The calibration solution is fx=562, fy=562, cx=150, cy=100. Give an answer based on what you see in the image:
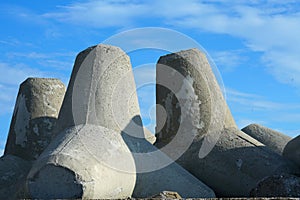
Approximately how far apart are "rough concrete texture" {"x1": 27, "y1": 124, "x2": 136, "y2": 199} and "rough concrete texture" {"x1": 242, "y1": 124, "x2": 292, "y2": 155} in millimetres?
2057

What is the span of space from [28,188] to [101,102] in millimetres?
1134

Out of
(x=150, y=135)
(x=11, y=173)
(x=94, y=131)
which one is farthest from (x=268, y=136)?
(x=11, y=173)

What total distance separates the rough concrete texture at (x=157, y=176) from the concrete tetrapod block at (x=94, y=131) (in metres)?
0.19

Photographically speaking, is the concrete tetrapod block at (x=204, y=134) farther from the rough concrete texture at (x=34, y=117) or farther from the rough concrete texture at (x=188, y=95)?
the rough concrete texture at (x=34, y=117)

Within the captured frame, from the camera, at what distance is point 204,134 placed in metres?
5.18

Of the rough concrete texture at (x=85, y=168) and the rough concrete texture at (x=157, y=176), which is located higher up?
the rough concrete texture at (x=85, y=168)

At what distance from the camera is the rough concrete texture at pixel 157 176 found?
175 inches

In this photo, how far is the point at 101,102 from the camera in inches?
185

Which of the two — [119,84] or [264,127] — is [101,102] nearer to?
[119,84]

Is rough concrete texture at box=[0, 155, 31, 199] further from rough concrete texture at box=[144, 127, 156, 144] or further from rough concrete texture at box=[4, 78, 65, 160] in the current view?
rough concrete texture at box=[144, 127, 156, 144]

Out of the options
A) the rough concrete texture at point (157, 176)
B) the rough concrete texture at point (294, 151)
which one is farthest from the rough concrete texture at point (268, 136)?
the rough concrete texture at point (157, 176)

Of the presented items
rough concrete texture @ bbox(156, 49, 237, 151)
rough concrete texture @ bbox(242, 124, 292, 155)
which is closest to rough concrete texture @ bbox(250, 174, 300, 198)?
rough concrete texture @ bbox(156, 49, 237, 151)

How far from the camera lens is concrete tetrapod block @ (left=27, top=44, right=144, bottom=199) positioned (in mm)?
3746

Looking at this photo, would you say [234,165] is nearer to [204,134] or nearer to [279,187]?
[204,134]
